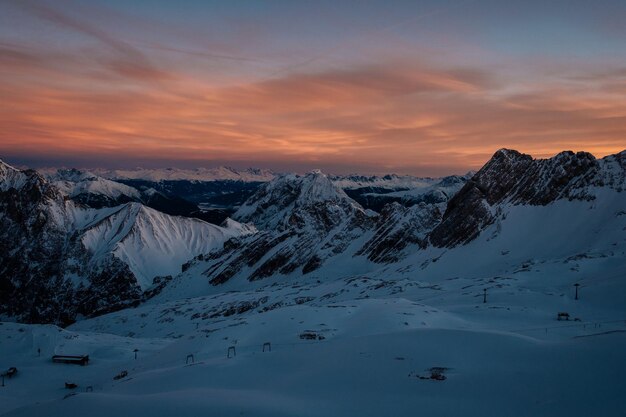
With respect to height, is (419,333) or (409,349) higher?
(419,333)

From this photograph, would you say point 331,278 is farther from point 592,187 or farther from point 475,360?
point 475,360

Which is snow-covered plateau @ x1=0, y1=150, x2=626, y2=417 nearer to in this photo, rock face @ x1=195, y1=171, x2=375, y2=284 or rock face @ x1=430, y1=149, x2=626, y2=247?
rock face @ x1=430, y1=149, x2=626, y2=247

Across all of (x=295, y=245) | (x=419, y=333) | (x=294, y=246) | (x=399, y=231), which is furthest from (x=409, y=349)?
(x=295, y=245)

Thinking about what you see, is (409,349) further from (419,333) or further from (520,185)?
(520,185)

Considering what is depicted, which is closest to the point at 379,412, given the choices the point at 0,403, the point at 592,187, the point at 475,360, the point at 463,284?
the point at 475,360

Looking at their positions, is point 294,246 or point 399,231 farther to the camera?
point 294,246

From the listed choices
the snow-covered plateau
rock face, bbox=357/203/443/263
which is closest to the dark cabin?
the snow-covered plateau

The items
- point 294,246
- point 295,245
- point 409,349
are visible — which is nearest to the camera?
point 409,349
